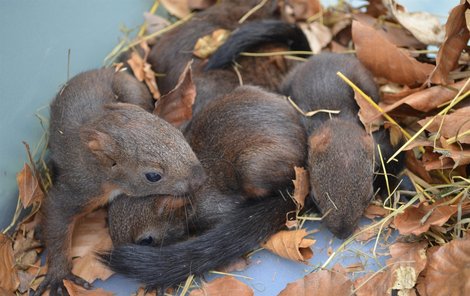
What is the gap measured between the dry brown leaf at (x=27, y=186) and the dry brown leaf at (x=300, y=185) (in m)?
1.30

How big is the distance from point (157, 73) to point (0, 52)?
0.99 meters

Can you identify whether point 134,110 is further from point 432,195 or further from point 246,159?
point 432,195

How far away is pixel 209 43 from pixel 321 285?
5.54ft

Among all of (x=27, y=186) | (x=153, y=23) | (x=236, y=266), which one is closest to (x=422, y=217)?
(x=236, y=266)

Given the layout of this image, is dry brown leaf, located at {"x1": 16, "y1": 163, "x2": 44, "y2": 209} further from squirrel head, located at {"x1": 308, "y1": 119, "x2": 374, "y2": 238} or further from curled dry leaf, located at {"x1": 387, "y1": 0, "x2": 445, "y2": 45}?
curled dry leaf, located at {"x1": 387, "y1": 0, "x2": 445, "y2": 45}

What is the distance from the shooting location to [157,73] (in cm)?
357

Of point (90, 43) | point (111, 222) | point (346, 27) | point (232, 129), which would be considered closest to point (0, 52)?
point (90, 43)

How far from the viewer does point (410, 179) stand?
9.89ft

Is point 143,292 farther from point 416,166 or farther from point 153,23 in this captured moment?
point 153,23

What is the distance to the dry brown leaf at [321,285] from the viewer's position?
8.29 ft

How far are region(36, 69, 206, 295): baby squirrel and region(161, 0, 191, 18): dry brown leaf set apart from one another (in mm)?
968

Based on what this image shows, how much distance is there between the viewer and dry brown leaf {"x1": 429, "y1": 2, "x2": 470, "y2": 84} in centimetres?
297

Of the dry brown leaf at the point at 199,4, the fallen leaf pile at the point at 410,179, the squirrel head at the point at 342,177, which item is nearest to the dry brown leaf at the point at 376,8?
the fallen leaf pile at the point at 410,179

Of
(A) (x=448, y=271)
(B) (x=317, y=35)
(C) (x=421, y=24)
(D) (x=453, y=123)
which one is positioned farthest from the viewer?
→ (B) (x=317, y=35)
